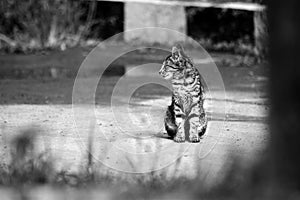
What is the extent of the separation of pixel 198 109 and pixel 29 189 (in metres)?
2.99

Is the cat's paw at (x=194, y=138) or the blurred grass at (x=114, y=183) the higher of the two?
the blurred grass at (x=114, y=183)

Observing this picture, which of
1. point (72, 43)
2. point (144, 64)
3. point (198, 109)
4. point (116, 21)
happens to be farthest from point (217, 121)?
point (116, 21)

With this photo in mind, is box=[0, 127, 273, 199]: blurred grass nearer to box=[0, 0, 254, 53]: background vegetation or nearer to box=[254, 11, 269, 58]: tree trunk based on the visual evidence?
box=[254, 11, 269, 58]: tree trunk

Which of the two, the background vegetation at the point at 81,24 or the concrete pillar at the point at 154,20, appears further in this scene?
the concrete pillar at the point at 154,20

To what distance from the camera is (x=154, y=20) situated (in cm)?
1805

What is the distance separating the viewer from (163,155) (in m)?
7.26

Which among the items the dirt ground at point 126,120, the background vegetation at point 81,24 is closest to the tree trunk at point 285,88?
the dirt ground at point 126,120

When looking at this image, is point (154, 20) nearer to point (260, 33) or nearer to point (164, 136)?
point (260, 33)

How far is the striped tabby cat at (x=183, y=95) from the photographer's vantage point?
295 inches

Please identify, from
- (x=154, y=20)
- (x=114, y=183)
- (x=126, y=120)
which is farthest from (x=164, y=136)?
(x=154, y=20)

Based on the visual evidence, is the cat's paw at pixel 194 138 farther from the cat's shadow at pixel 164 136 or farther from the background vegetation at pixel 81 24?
the background vegetation at pixel 81 24

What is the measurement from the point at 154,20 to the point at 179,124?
1047cm

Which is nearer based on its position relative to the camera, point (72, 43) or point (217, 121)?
point (217, 121)

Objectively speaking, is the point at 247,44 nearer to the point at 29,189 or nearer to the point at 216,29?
the point at 216,29
